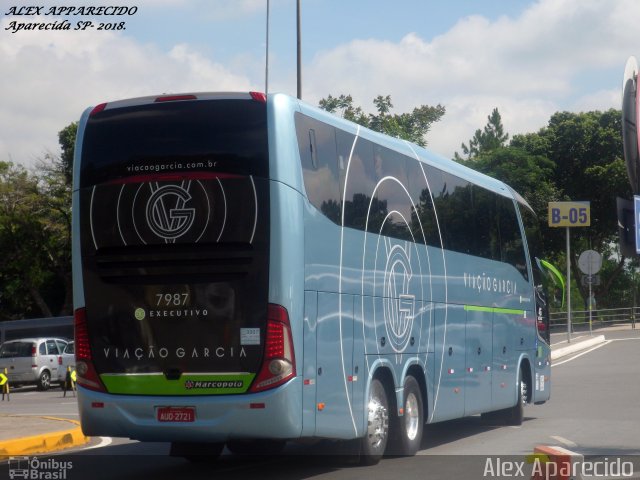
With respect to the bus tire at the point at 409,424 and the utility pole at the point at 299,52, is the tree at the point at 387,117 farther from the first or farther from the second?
the bus tire at the point at 409,424

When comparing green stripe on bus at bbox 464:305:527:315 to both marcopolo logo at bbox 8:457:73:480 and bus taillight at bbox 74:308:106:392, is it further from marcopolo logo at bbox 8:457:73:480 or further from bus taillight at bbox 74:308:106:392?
bus taillight at bbox 74:308:106:392

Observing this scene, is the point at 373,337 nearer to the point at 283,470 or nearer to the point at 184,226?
the point at 283,470

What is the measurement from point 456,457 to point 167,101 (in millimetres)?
5614

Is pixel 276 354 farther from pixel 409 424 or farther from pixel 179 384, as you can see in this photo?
pixel 409 424

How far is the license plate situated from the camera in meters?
10.4

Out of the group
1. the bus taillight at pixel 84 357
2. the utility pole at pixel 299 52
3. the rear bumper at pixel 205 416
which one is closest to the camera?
the rear bumper at pixel 205 416

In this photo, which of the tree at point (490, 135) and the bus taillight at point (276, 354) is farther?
the tree at point (490, 135)

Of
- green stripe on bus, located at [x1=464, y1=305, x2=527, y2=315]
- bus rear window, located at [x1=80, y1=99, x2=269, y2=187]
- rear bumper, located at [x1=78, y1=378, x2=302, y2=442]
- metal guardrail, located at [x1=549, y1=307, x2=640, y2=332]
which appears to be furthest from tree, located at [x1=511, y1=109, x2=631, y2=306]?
rear bumper, located at [x1=78, y1=378, x2=302, y2=442]

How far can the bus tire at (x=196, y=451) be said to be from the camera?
42.4ft

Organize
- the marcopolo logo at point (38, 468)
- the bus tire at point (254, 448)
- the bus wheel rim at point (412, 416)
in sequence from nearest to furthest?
the marcopolo logo at point (38, 468) → the bus tire at point (254, 448) → the bus wheel rim at point (412, 416)

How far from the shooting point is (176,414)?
10.5m

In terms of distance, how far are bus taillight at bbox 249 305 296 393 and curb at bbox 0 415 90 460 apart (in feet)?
14.6

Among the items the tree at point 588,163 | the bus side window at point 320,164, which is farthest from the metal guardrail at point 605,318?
the bus side window at point 320,164

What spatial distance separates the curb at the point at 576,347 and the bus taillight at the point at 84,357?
26.1 metres
